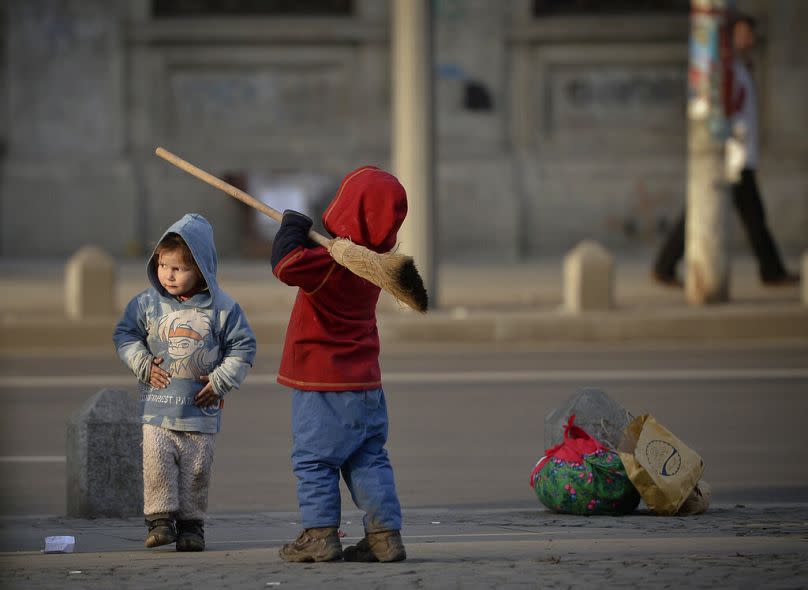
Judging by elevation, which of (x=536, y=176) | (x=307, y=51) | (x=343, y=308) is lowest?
(x=343, y=308)

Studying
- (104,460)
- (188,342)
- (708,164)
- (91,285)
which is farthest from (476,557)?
(708,164)

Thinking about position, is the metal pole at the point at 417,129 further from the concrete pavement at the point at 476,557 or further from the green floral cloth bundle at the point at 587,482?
the concrete pavement at the point at 476,557

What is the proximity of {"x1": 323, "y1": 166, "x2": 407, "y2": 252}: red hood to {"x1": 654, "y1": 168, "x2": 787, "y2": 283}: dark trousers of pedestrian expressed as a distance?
1047cm

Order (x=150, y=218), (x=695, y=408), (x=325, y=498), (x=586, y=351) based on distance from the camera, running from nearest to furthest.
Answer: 1. (x=325, y=498)
2. (x=695, y=408)
3. (x=586, y=351)
4. (x=150, y=218)

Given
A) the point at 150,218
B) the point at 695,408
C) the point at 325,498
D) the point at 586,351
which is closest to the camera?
the point at 325,498

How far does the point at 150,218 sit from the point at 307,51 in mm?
2854

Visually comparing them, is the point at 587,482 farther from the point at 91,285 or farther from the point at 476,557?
the point at 91,285

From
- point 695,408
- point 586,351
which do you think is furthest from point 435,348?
point 695,408

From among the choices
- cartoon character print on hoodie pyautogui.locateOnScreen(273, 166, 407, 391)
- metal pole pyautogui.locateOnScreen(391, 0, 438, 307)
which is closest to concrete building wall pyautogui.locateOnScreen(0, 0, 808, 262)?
metal pole pyautogui.locateOnScreen(391, 0, 438, 307)

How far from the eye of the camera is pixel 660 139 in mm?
22203

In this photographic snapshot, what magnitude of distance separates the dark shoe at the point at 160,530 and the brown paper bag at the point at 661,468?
188cm

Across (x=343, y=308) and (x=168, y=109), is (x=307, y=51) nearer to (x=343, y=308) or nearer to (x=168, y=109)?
(x=168, y=109)

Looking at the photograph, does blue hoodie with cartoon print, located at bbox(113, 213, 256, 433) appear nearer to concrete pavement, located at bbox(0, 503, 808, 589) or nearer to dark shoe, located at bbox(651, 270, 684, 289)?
concrete pavement, located at bbox(0, 503, 808, 589)

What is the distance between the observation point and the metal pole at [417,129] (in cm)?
1523
